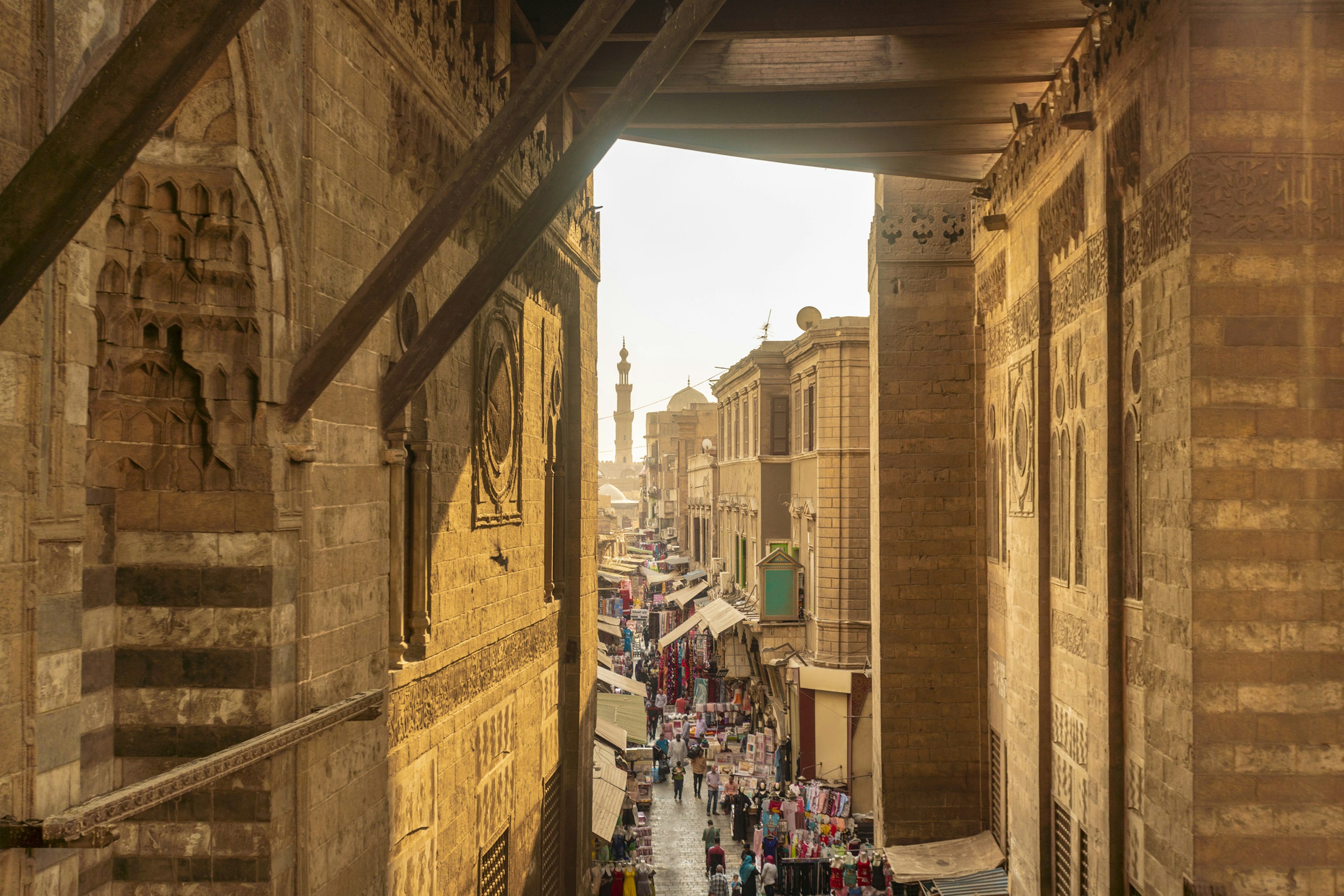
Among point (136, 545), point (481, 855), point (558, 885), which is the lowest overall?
point (558, 885)

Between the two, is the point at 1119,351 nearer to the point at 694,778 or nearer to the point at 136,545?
the point at 136,545

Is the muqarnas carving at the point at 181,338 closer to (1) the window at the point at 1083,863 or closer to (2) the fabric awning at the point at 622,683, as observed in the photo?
(1) the window at the point at 1083,863

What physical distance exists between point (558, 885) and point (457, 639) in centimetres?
503

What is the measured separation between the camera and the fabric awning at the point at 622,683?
2030cm

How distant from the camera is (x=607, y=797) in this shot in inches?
570

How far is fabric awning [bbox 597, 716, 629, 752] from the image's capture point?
1556 cm

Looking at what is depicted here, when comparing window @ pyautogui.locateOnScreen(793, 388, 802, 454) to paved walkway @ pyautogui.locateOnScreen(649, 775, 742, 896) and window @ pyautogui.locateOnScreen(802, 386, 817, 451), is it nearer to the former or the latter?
window @ pyautogui.locateOnScreen(802, 386, 817, 451)

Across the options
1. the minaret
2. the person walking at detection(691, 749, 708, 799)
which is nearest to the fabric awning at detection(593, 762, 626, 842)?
the person walking at detection(691, 749, 708, 799)

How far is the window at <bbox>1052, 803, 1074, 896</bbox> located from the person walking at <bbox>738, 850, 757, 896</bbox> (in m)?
5.89

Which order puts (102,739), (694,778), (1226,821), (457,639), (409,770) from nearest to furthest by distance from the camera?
(102,739), (1226,821), (409,770), (457,639), (694,778)

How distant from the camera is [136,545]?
4.55m

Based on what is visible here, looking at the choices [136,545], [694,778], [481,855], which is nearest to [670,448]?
[694,778]

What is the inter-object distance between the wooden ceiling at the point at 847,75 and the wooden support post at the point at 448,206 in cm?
417

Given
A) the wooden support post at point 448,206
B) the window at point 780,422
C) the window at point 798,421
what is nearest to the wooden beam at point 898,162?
the wooden support post at point 448,206
